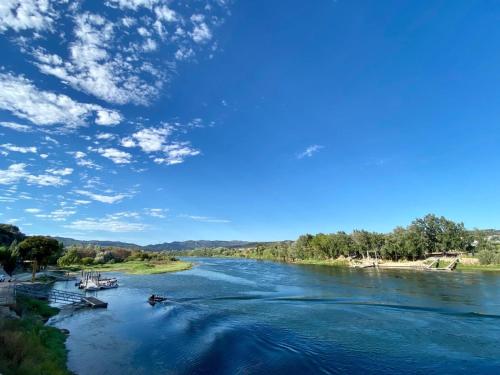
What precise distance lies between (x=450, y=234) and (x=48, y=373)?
138660mm

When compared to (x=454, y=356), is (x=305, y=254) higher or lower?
higher

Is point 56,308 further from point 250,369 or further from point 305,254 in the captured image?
point 305,254

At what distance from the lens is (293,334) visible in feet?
109

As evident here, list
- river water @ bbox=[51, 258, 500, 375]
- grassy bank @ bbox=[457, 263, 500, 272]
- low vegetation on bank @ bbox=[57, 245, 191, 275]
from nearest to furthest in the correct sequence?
1. river water @ bbox=[51, 258, 500, 375]
2. grassy bank @ bbox=[457, 263, 500, 272]
3. low vegetation on bank @ bbox=[57, 245, 191, 275]

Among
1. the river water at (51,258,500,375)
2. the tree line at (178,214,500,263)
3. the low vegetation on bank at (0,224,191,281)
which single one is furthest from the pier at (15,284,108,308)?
the tree line at (178,214,500,263)

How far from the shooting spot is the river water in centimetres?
2548

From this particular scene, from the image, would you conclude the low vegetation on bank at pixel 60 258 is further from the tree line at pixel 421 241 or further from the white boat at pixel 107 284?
the tree line at pixel 421 241

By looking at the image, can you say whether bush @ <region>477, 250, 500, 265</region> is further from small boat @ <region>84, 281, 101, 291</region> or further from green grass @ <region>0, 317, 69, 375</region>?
green grass @ <region>0, 317, 69, 375</region>

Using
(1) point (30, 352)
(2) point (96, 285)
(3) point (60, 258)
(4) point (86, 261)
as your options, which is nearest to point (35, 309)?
(1) point (30, 352)

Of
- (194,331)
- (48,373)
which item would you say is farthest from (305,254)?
(48,373)

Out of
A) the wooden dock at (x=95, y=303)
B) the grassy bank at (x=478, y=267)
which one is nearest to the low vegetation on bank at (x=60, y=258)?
the wooden dock at (x=95, y=303)

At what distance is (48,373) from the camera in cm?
1970

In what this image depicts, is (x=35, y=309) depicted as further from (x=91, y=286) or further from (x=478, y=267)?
(x=478, y=267)

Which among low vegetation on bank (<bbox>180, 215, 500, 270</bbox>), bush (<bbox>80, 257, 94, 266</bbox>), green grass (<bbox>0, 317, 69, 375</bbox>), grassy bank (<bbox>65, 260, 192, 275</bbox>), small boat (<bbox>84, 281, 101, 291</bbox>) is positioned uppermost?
low vegetation on bank (<bbox>180, 215, 500, 270</bbox>)
